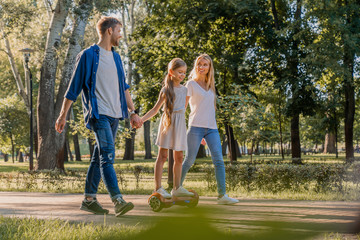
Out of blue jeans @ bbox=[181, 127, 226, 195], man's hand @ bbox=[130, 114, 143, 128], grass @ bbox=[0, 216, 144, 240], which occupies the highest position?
man's hand @ bbox=[130, 114, 143, 128]

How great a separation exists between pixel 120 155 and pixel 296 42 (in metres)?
45.4

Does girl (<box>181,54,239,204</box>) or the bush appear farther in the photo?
the bush

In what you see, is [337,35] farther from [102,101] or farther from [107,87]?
[102,101]

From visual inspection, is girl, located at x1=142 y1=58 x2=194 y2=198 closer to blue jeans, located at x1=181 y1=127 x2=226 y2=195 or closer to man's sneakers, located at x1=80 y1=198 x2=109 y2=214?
blue jeans, located at x1=181 y1=127 x2=226 y2=195

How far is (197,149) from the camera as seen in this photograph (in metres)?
5.98

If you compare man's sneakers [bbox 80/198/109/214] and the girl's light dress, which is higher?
the girl's light dress

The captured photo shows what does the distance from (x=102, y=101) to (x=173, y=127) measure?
4.08 feet

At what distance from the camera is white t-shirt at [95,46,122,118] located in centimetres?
473

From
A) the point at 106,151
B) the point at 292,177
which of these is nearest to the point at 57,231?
the point at 106,151

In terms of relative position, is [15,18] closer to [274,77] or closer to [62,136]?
[62,136]

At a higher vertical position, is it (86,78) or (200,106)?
(86,78)

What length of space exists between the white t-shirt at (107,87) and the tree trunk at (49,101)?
1323cm

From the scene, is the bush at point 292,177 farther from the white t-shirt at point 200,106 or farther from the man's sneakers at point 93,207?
the man's sneakers at point 93,207

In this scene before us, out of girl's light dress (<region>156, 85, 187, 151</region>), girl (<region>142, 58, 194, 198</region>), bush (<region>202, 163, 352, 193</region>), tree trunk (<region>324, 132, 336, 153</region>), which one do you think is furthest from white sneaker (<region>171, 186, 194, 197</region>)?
tree trunk (<region>324, 132, 336, 153</region>)
